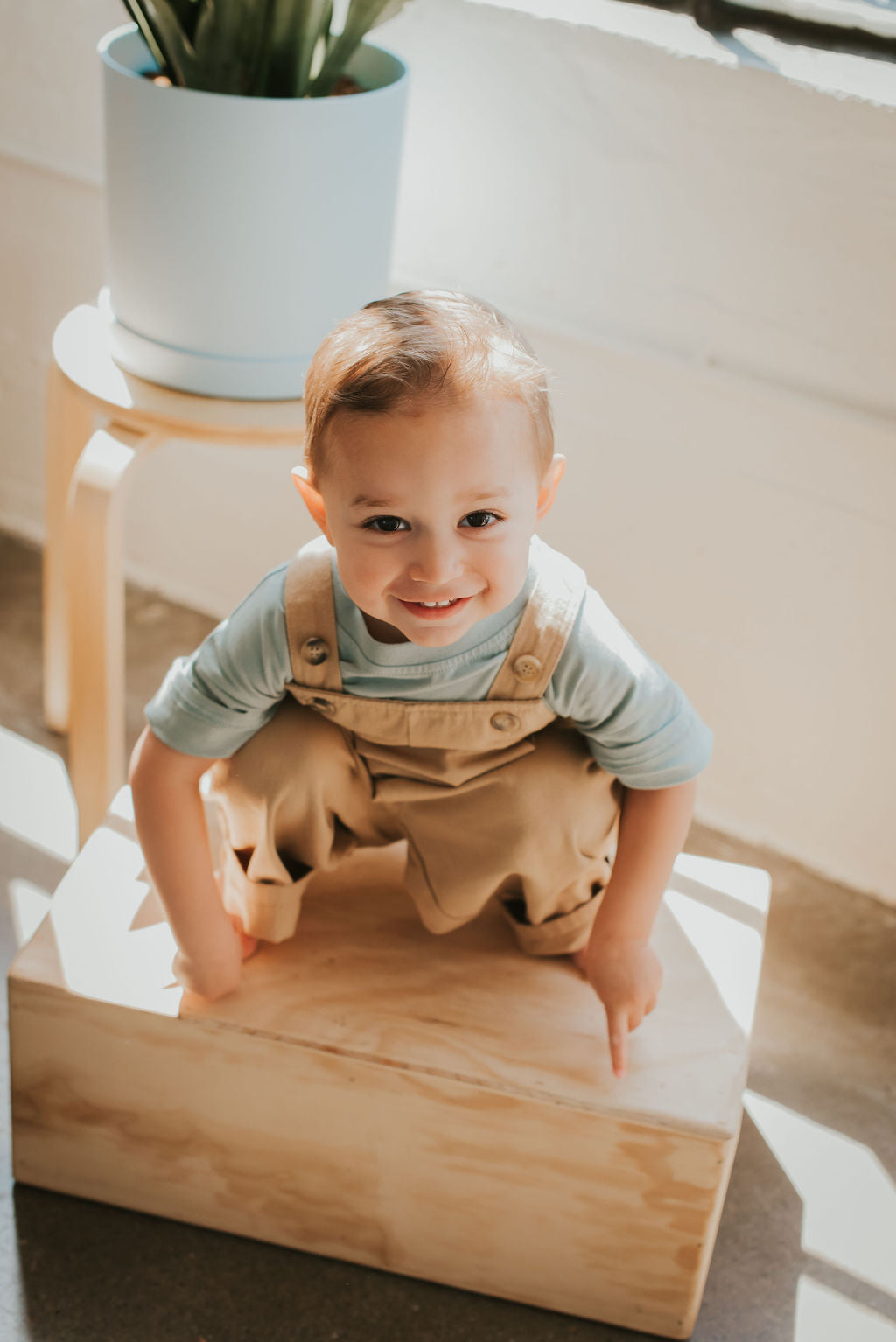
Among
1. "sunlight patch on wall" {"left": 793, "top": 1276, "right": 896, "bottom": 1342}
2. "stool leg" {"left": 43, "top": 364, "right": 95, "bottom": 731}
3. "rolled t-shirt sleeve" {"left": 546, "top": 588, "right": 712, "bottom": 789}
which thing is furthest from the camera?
"stool leg" {"left": 43, "top": 364, "right": 95, "bottom": 731}

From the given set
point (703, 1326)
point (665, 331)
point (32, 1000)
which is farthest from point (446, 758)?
point (665, 331)

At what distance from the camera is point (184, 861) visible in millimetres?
900

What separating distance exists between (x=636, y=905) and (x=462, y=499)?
0.31 meters

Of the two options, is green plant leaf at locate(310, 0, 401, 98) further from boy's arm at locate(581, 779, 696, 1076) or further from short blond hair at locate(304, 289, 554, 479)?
boy's arm at locate(581, 779, 696, 1076)

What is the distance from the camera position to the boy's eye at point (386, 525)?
2.49 ft

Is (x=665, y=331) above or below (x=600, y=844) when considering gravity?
above

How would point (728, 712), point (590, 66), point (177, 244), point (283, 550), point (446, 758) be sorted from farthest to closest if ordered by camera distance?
point (283, 550) → point (728, 712) → point (590, 66) → point (177, 244) → point (446, 758)

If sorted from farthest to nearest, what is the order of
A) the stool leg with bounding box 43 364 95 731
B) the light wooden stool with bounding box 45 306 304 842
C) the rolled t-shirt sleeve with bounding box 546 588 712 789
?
the stool leg with bounding box 43 364 95 731 < the light wooden stool with bounding box 45 306 304 842 < the rolled t-shirt sleeve with bounding box 546 588 712 789

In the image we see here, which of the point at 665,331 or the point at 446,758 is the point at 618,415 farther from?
the point at 446,758

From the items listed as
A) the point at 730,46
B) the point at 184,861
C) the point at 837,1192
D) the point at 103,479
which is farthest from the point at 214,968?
the point at 730,46

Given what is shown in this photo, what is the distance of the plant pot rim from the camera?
3.27 feet

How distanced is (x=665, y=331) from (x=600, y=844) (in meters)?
0.56

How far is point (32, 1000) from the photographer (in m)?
0.93

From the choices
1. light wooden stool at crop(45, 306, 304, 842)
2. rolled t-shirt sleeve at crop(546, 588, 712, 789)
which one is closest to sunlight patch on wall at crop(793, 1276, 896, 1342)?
rolled t-shirt sleeve at crop(546, 588, 712, 789)
